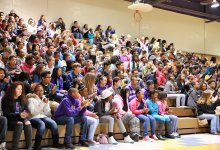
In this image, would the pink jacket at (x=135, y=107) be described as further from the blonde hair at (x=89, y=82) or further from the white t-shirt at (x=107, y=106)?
the blonde hair at (x=89, y=82)

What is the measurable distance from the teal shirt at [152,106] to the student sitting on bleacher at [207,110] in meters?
1.64

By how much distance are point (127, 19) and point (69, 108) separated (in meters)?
12.8

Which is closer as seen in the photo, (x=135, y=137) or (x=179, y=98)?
(x=135, y=137)

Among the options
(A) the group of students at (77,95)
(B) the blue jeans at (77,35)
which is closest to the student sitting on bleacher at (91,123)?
(A) the group of students at (77,95)

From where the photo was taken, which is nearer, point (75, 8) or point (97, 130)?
point (97, 130)

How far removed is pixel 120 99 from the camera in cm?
766

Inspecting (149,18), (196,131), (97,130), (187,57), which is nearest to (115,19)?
(149,18)

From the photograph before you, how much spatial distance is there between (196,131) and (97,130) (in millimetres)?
3195

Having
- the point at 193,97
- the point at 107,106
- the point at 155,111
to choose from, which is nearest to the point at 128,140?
the point at 107,106

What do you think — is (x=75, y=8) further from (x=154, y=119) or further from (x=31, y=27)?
(x=154, y=119)

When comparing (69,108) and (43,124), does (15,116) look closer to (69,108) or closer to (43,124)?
(43,124)

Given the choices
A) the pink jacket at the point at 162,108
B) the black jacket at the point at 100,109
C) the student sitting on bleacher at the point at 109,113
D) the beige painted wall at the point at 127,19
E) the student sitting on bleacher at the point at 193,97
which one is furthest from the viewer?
the beige painted wall at the point at 127,19

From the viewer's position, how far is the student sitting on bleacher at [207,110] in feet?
29.4

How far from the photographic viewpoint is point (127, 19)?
1856 cm
